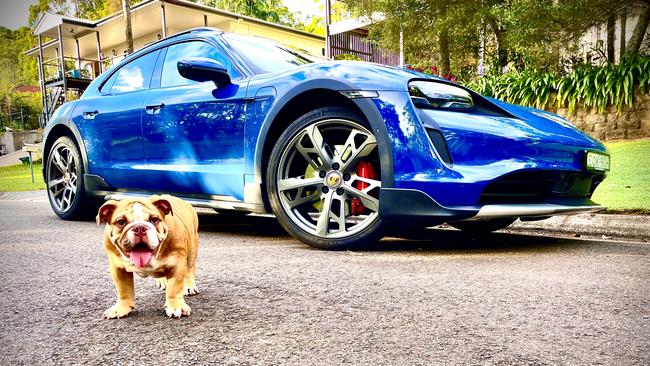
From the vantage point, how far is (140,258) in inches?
65.2

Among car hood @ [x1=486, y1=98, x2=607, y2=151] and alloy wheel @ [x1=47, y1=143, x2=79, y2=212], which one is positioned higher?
car hood @ [x1=486, y1=98, x2=607, y2=151]

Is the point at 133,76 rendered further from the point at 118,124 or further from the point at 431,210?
the point at 431,210

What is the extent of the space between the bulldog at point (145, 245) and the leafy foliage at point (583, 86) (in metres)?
9.20

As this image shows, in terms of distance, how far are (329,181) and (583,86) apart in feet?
26.4

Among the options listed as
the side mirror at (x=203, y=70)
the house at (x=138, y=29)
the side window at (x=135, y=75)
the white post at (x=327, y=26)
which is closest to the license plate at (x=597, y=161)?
the side mirror at (x=203, y=70)

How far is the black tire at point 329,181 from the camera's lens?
120 inches

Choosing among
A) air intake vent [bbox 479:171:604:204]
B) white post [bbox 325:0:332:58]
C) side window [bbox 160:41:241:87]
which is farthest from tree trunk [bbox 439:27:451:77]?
air intake vent [bbox 479:171:604:204]

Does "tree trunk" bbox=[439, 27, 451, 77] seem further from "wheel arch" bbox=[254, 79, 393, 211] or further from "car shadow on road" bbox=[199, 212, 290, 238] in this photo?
"wheel arch" bbox=[254, 79, 393, 211]

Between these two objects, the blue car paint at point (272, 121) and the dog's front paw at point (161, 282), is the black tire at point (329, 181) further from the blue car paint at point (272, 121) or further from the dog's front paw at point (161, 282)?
the dog's front paw at point (161, 282)

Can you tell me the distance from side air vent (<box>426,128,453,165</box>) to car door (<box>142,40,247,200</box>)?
1.34 meters

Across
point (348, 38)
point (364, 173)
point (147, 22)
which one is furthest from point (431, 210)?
point (348, 38)

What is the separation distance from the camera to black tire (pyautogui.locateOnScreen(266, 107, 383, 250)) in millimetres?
3061

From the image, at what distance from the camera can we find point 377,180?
10.4 feet

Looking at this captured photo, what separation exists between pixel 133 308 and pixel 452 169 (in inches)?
69.4
